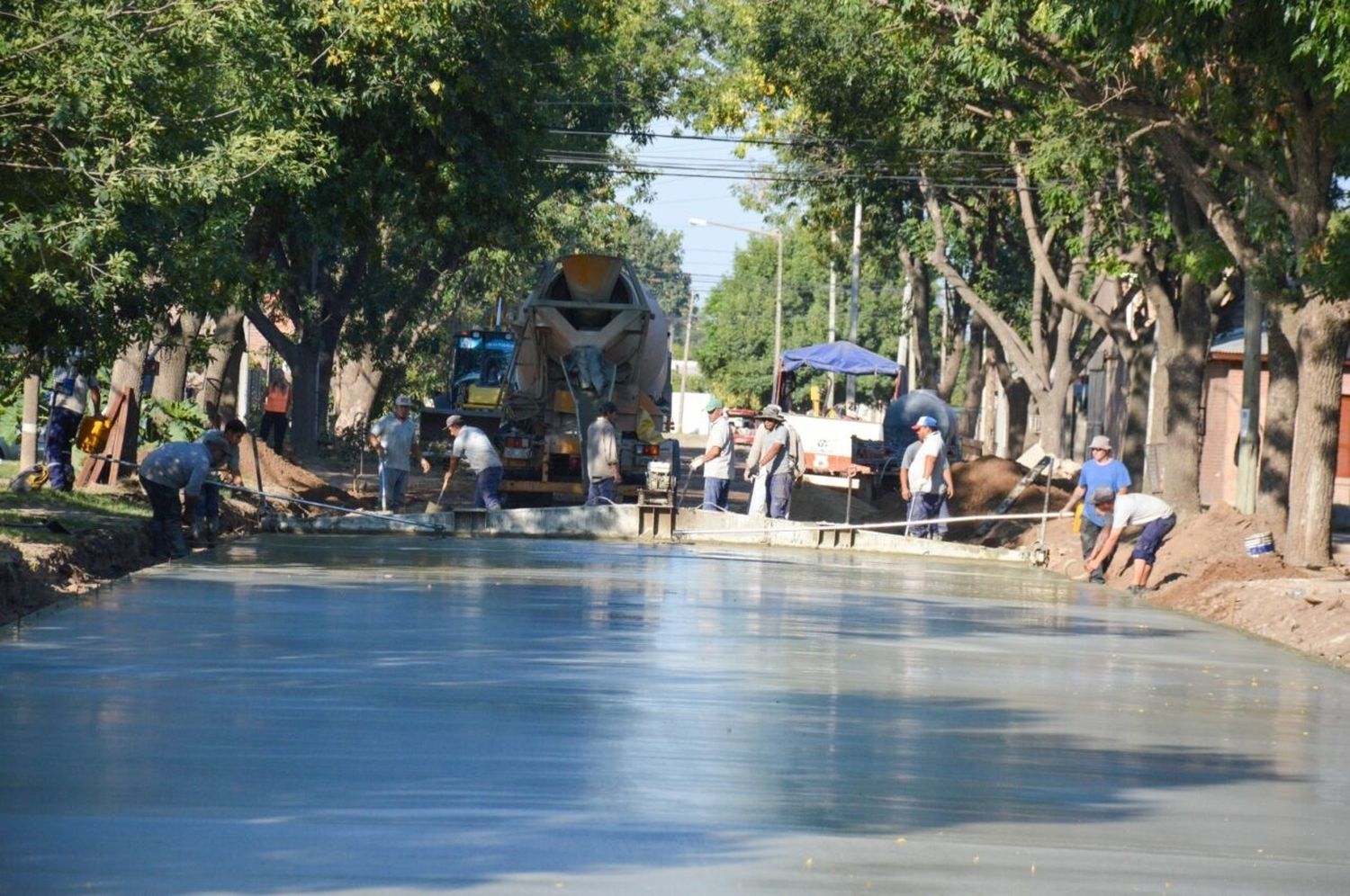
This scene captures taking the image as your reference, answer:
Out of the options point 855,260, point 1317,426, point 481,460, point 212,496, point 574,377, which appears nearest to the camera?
point 1317,426

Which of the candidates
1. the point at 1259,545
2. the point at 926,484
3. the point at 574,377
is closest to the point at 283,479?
the point at 574,377

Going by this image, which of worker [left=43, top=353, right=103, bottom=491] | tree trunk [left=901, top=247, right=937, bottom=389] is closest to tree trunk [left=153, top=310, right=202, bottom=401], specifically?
worker [left=43, top=353, right=103, bottom=491]

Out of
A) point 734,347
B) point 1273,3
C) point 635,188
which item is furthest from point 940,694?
point 734,347

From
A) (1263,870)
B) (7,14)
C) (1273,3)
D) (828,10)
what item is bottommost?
(1263,870)

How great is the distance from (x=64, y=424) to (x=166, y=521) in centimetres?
495

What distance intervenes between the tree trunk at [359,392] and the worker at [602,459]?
2079 cm

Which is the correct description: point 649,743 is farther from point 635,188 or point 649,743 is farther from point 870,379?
point 870,379

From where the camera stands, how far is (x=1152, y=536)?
2016 cm

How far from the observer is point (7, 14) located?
14656 millimetres

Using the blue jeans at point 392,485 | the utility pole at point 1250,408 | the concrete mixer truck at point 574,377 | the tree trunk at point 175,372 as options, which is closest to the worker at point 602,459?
the concrete mixer truck at point 574,377

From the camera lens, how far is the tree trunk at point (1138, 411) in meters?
33.8

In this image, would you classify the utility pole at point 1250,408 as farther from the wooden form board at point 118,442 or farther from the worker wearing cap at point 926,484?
the wooden form board at point 118,442

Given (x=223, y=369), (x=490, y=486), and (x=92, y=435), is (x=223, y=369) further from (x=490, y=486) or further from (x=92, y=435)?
(x=92, y=435)

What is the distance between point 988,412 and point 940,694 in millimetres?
61447
